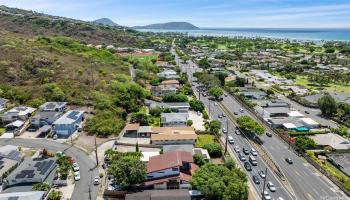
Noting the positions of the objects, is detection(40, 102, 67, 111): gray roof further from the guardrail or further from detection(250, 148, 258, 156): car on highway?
the guardrail

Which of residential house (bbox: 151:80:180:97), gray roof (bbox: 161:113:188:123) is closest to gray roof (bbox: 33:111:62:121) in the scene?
gray roof (bbox: 161:113:188:123)

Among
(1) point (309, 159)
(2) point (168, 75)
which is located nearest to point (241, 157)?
(1) point (309, 159)

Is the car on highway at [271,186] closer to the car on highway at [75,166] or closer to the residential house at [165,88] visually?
the car on highway at [75,166]

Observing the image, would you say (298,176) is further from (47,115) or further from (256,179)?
(47,115)

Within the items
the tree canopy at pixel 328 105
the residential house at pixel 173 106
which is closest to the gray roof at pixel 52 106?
the residential house at pixel 173 106

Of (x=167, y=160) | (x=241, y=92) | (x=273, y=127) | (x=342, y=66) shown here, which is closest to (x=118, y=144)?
(x=167, y=160)
